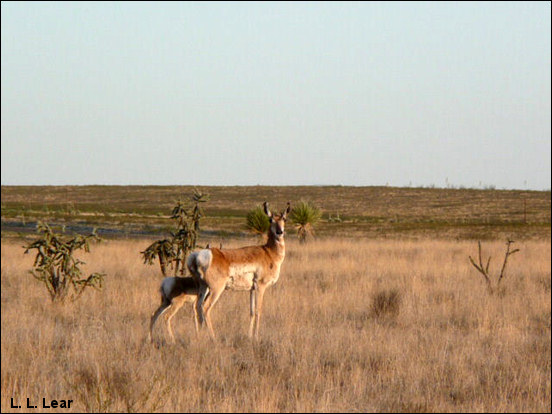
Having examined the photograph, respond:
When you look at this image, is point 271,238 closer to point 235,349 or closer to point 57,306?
point 235,349

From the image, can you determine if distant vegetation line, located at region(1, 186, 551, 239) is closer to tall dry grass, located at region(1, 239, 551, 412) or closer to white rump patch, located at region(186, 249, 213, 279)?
tall dry grass, located at region(1, 239, 551, 412)

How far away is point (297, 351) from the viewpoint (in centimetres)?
890

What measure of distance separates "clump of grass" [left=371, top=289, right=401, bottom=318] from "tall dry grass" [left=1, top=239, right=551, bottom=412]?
26mm

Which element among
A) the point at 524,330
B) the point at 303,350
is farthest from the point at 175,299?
the point at 524,330

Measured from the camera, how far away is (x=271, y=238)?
10383 mm

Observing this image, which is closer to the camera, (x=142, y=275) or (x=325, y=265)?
(x=142, y=275)

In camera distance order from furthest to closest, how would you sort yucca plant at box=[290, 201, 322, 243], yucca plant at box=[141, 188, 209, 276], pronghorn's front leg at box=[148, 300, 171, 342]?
yucca plant at box=[290, 201, 322, 243] < yucca plant at box=[141, 188, 209, 276] < pronghorn's front leg at box=[148, 300, 171, 342]

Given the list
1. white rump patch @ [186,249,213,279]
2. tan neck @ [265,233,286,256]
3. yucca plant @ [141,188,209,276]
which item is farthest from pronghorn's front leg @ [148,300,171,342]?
yucca plant @ [141,188,209,276]

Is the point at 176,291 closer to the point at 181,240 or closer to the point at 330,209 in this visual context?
the point at 181,240

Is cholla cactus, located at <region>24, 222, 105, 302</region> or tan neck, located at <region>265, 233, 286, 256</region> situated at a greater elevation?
tan neck, located at <region>265, 233, 286, 256</region>

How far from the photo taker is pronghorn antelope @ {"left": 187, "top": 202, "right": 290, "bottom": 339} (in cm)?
956

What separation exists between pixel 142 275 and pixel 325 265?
5307 millimetres

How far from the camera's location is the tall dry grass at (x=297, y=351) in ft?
23.0

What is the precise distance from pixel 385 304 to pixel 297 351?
4.52m
